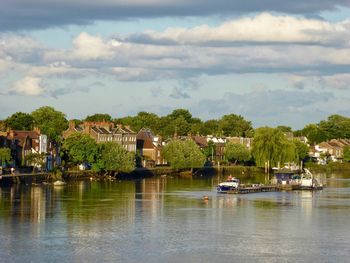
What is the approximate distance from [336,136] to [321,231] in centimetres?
13975

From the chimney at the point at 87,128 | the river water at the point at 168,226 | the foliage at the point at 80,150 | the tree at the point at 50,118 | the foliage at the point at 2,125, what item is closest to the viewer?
the river water at the point at 168,226

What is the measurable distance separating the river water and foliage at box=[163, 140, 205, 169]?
3504cm

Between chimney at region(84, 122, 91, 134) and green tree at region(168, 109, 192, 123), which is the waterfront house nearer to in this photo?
chimney at region(84, 122, 91, 134)

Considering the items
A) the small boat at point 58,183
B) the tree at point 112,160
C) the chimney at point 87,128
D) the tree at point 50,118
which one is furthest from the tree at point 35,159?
the tree at point 50,118

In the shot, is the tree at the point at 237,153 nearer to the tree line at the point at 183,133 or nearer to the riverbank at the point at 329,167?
the tree line at the point at 183,133

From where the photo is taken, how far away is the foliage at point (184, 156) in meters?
118

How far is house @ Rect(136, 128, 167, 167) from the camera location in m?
125

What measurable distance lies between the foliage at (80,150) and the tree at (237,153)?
37249mm

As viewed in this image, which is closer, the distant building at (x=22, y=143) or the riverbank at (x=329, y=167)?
the distant building at (x=22, y=143)

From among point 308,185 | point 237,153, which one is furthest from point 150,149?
point 308,185

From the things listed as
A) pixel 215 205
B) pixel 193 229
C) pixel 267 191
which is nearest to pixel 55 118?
pixel 267 191

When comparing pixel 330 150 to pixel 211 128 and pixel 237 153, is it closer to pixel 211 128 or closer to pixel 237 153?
pixel 211 128

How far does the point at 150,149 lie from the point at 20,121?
64.7 feet

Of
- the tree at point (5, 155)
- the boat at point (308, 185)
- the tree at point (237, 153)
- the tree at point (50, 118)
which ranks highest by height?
the tree at point (50, 118)
